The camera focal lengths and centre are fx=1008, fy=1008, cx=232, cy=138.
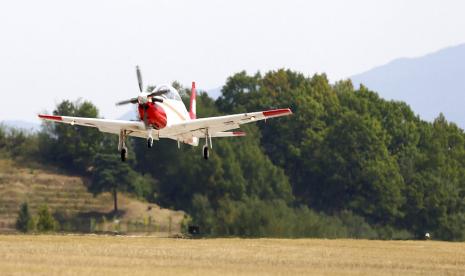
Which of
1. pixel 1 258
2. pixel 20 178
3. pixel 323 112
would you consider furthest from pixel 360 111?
pixel 1 258

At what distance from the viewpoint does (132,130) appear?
143 feet

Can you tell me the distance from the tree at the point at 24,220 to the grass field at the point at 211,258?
23.0 meters

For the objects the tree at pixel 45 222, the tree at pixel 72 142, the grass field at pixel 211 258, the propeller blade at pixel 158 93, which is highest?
the tree at pixel 72 142

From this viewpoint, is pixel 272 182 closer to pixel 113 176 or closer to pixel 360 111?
pixel 113 176

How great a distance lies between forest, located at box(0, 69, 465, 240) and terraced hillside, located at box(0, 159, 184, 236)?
1.14 m

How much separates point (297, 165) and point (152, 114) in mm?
47295

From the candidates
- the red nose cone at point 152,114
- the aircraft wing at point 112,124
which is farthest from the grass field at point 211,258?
the red nose cone at point 152,114

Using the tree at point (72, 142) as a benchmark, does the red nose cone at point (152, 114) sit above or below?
below

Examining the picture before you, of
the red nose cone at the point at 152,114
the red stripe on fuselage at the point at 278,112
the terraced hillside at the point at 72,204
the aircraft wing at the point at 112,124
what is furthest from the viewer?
the terraced hillside at the point at 72,204

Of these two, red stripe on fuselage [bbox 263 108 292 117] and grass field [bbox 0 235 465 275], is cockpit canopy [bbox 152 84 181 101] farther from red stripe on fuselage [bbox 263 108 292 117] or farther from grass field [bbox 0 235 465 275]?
grass field [bbox 0 235 465 275]

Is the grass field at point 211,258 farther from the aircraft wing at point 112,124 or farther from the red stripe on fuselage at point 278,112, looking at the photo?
the red stripe on fuselage at point 278,112

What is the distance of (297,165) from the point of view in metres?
87.9

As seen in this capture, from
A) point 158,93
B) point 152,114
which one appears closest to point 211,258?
point 152,114

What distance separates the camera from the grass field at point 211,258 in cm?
3222
